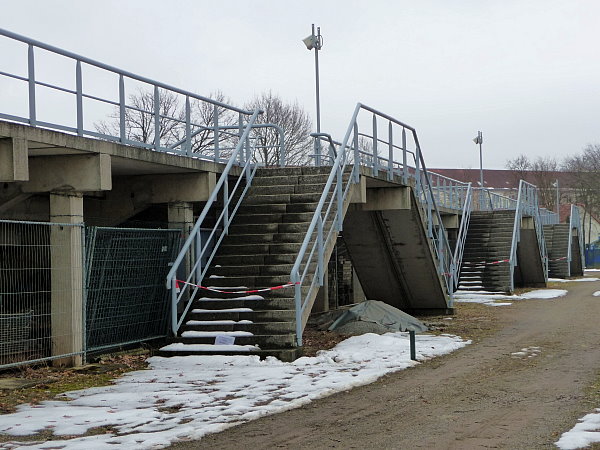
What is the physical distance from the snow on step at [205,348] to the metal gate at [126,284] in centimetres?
89

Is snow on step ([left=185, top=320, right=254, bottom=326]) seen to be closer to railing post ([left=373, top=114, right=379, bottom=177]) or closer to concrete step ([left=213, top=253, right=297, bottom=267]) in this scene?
concrete step ([left=213, top=253, right=297, bottom=267])

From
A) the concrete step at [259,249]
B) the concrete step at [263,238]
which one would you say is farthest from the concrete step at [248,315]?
the concrete step at [263,238]

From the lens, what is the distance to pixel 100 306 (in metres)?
12.8

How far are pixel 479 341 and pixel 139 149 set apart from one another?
710 cm

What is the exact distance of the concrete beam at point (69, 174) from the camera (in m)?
11.8

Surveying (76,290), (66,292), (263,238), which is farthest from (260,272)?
(66,292)

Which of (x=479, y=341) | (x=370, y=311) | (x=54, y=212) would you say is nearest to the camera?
(x=54, y=212)

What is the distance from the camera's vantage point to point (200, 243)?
14.2 m

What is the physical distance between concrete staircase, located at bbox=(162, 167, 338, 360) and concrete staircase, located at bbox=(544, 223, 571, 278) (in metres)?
31.7

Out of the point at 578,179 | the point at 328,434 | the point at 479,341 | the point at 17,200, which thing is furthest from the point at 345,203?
the point at 578,179

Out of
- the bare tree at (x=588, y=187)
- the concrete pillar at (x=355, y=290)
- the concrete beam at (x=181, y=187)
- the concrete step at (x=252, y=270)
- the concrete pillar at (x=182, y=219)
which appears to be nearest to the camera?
the concrete step at (x=252, y=270)

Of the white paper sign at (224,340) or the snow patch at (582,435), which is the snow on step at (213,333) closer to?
the white paper sign at (224,340)

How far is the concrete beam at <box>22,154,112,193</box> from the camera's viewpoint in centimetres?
1180

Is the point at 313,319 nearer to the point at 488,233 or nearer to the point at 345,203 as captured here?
the point at 345,203
